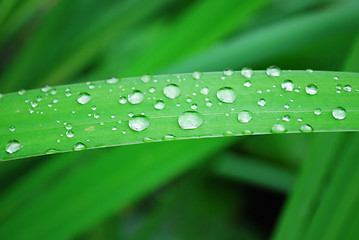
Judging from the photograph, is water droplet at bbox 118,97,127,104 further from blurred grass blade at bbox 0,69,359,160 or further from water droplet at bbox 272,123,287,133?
water droplet at bbox 272,123,287,133

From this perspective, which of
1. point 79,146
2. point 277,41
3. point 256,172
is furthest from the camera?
point 256,172

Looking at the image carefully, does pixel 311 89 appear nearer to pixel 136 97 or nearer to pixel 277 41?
pixel 136 97

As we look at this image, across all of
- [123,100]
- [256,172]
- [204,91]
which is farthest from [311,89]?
[256,172]

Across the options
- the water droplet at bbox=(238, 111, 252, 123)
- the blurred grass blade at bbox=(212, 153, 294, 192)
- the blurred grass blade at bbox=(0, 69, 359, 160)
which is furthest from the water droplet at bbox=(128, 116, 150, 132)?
the blurred grass blade at bbox=(212, 153, 294, 192)

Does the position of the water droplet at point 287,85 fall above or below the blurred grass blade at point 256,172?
below

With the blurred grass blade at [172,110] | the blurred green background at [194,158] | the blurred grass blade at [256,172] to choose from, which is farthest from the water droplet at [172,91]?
the blurred grass blade at [256,172]

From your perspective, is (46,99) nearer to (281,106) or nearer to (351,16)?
(281,106)

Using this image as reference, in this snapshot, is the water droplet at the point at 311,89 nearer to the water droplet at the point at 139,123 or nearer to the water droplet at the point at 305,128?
the water droplet at the point at 305,128
